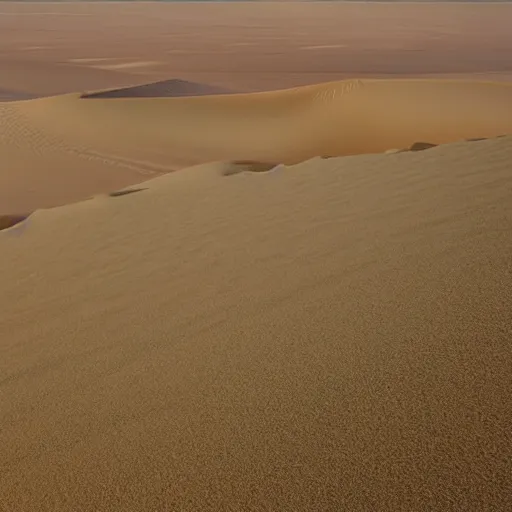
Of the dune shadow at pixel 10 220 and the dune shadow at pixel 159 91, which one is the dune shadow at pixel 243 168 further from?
the dune shadow at pixel 159 91

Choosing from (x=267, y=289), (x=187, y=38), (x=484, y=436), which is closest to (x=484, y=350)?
(x=484, y=436)

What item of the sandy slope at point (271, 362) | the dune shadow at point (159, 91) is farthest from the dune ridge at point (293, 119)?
the sandy slope at point (271, 362)

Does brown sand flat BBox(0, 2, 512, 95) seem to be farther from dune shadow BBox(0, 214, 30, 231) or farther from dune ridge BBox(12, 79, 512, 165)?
dune shadow BBox(0, 214, 30, 231)

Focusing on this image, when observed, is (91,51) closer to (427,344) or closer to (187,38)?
(187,38)

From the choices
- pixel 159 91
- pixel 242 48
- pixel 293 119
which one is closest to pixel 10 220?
pixel 293 119

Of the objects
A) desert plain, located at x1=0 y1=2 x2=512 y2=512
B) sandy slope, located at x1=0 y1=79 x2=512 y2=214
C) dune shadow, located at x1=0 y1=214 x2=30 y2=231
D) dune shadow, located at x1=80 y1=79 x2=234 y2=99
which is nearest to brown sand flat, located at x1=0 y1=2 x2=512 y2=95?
dune shadow, located at x1=80 y1=79 x2=234 y2=99

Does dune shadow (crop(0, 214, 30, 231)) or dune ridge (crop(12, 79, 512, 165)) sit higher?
dune shadow (crop(0, 214, 30, 231))

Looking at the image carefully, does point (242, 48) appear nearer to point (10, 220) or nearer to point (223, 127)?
point (223, 127)
